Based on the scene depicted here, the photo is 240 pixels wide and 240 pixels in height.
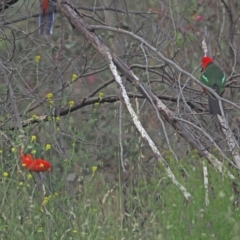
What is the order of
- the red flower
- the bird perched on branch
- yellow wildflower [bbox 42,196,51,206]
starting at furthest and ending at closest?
the bird perched on branch < yellow wildflower [bbox 42,196,51,206] < the red flower

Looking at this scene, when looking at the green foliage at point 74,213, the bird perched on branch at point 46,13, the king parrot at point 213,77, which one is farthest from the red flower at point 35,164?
the bird perched on branch at point 46,13

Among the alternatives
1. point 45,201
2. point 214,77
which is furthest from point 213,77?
point 45,201

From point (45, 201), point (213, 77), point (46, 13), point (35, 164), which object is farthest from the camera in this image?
point (46, 13)

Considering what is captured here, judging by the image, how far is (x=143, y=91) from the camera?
4641 millimetres

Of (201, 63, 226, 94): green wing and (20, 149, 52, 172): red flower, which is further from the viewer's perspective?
(201, 63, 226, 94): green wing

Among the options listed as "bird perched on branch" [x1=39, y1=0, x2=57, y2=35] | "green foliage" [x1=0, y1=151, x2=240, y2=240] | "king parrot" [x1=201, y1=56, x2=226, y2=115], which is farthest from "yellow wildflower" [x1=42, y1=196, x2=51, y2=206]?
"bird perched on branch" [x1=39, y1=0, x2=57, y2=35]

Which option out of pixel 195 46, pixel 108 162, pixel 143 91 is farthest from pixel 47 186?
pixel 195 46

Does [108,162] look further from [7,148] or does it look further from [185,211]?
[185,211]

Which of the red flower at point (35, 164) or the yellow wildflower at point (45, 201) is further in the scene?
the yellow wildflower at point (45, 201)

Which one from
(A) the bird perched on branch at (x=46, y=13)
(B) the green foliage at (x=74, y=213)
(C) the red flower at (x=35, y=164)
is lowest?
(B) the green foliage at (x=74, y=213)

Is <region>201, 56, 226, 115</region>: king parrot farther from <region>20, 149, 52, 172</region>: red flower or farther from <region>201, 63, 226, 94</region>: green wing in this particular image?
<region>20, 149, 52, 172</region>: red flower

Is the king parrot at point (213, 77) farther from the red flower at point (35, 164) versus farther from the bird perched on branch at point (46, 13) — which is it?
the red flower at point (35, 164)

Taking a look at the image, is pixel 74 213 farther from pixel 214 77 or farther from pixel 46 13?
pixel 46 13

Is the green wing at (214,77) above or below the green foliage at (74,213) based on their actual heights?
above
